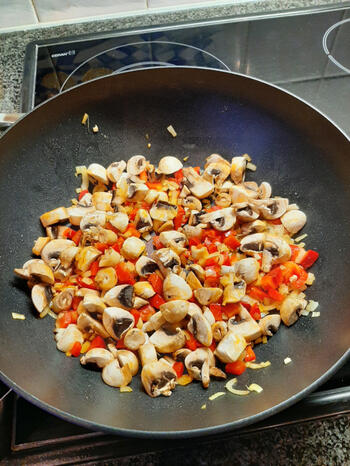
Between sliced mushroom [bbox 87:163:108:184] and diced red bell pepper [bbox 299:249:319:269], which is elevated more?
sliced mushroom [bbox 87:163:108:184]

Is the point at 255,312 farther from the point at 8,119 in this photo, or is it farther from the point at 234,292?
the point at 8,119

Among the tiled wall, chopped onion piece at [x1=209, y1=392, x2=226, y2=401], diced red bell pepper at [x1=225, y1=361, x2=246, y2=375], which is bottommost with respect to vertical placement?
chopped onion piece at [x1=209, y1=392, x2=226, y2=401]

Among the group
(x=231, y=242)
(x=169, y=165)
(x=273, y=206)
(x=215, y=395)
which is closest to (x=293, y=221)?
(x=273, y=206)

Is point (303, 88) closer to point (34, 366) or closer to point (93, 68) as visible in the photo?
point (93, 68)

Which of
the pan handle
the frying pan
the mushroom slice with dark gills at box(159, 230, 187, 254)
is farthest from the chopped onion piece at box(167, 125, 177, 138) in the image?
the pan handle

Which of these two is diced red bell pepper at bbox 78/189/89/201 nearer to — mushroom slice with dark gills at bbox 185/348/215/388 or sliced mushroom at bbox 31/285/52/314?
sliced mushroom at bbox 31/285/52/314

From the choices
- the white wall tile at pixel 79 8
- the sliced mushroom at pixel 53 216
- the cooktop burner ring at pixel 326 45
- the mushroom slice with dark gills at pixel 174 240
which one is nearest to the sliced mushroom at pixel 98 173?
the sliced mushroom at pixel 53 216
